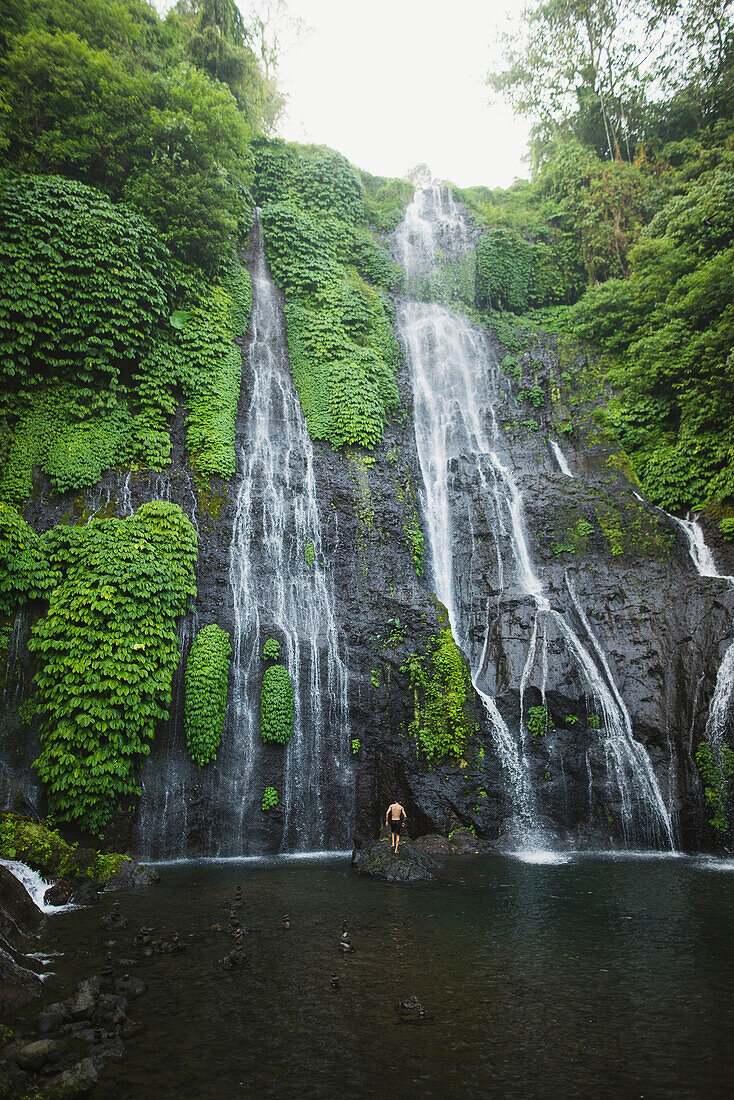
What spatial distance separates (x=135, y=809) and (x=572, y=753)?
29.8ft

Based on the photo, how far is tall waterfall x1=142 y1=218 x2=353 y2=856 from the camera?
11.3 m

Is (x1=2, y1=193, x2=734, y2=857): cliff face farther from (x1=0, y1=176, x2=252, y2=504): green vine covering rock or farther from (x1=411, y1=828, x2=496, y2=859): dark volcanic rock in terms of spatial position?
(x1=0, y1=176, x2=252, y2=504): green vine covering rock

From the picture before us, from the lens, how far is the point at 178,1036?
166 inches

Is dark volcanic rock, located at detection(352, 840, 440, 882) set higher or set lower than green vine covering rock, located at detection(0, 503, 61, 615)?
lower

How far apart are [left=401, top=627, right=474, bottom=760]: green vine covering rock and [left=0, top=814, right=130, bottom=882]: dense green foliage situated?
20.5 ft

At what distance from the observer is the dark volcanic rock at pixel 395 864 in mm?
9180

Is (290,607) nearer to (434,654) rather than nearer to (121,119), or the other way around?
(434,654)

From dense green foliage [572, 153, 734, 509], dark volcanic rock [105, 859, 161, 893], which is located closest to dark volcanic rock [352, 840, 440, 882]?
dark volcanic rock [105, 859, 161, 893]

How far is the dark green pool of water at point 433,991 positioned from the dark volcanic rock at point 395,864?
83cm

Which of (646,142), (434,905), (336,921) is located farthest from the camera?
(646,142)

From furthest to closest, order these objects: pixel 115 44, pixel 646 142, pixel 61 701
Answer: pixel 646 142 < pixel 115 44 < pixel 61 701

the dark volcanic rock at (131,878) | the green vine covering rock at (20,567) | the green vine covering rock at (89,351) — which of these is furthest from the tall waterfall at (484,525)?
the green vine covering rock at (20,567)

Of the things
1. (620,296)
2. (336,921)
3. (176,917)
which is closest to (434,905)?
(336,921)

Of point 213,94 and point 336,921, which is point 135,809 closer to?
point 336,921
